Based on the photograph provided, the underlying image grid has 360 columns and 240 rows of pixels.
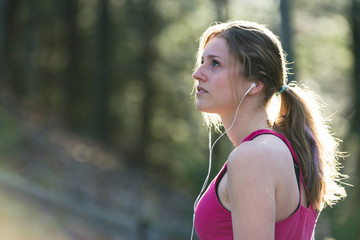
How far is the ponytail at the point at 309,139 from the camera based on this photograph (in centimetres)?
174

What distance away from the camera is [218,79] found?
1807 mm

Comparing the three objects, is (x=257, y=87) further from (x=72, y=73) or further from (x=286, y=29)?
(x=72, y=73)

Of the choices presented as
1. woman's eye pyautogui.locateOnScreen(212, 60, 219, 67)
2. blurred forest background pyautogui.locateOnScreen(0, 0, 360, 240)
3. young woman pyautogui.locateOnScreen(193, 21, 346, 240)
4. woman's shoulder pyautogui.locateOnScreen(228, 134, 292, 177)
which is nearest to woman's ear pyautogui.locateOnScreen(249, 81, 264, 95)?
young woman pyautogui.locateOnScreen(193, 21, 346, 240)

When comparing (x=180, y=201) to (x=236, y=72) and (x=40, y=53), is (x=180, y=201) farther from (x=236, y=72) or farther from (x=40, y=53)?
(x=236, y=72)

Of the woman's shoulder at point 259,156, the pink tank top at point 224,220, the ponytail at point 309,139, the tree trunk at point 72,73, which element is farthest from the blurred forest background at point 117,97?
Answer: the woman's shoulder at point 259,156

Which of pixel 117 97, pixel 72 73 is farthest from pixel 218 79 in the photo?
pixel 72 73

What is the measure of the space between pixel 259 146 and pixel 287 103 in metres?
0.51

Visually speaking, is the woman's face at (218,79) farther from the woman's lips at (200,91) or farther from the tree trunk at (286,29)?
the tree trunk at (286,29)

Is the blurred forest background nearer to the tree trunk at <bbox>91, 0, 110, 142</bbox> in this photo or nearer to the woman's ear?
the tree trunk at <bbox>91, 0, 110, 142</bbox>

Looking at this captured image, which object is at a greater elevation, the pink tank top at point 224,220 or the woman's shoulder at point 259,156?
the woman's shoulder at point 259,156

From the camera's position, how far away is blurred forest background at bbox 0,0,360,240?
904cm

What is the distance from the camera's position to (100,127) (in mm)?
15281

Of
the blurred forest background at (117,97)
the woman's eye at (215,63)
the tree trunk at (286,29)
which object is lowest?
the woman's eye at (215,63)

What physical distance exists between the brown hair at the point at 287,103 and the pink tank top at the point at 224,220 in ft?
0.32
